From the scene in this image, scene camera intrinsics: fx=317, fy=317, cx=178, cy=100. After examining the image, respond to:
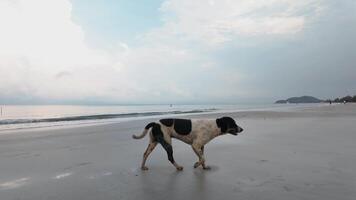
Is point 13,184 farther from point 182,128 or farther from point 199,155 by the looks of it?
point 199,155

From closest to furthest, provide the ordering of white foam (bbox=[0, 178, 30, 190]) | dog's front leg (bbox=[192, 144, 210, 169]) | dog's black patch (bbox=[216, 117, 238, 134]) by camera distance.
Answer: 1. white foam (bbox=[0, 178, 30, 190])
2. dog's front leg (bbox=[192, 144, 210, 169])
3. dog's black patch (bbox=[216, 117, 238, 134])

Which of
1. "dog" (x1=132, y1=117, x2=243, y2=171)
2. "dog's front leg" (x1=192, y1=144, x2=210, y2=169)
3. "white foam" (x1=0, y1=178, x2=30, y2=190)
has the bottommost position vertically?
"white foam" (x1=0, y1=178, x2=30, y2=190)

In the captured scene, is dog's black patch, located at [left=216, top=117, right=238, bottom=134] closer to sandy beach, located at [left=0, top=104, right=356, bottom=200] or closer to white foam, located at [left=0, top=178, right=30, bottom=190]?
sandy beach, located at [left=0, top=104, right=356, bottom=200]

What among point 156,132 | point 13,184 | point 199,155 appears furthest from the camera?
point 156,132

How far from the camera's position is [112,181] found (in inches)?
228

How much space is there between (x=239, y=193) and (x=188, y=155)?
3.64 meters

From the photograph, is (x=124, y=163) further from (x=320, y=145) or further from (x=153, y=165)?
(x=320, y=145)

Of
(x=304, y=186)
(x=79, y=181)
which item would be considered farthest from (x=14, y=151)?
(x=304, y=186)

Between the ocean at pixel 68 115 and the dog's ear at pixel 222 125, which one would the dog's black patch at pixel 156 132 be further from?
the ocean at pixel 68 115

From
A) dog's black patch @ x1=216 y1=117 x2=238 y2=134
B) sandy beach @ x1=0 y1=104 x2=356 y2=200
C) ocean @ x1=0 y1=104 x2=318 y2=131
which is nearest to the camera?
sandy beach @ x1=0 y1=104 x2=356 y2=200

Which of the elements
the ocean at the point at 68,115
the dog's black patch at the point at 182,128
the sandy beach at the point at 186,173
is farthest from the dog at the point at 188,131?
the ocean at the point at 68,115

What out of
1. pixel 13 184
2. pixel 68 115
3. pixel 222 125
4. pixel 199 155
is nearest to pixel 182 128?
pixel 199 155

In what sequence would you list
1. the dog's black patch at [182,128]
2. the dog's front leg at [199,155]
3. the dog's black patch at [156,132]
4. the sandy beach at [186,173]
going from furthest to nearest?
the dog's black patch at [182,128] → the dog's black patch at [156,132] → the dog's front leg at [199,155] → the sandy beach at [186,173]

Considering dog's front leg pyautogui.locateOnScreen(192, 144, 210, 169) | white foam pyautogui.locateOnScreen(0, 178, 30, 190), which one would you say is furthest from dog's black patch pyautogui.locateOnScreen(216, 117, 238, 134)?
white foam pyautogui.locateOnScreen(0, 178, 30, 190)
